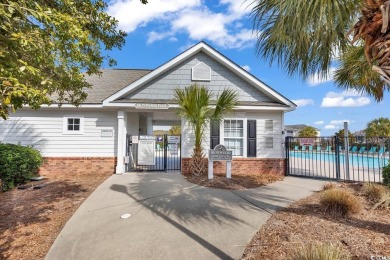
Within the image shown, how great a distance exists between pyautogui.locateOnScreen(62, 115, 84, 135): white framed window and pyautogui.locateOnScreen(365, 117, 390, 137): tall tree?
4665 centimetres

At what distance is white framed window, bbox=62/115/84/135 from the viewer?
39.5 ft

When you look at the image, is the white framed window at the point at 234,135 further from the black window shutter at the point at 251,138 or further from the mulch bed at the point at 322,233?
the mulch bed at the point at 322,233

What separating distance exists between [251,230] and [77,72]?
536 cm

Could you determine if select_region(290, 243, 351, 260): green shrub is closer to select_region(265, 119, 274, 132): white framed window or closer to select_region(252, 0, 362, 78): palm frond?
select_region(252, 0, 362, 78): palm frond

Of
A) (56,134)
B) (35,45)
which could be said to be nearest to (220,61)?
(56,134)

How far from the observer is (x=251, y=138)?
12250 millimetres

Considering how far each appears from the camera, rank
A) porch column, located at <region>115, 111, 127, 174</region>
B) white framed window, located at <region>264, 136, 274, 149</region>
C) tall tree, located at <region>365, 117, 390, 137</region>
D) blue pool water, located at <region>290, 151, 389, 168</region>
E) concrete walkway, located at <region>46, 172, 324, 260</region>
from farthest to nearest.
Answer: tall tree, located at <region>365, 117, 390, 137</region>
white framed window, located at <region>264, 136, 274, 149</region>
porch column, located at <region>115, 111, 127, 174</region>
blue pool water, located at <region>290, 151, 389, 168</region>
concrete walkway, located at <region>46, 172, 324, 260</region>

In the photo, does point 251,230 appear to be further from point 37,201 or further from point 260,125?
point 260,125

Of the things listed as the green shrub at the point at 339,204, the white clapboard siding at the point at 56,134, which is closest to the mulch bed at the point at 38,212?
the white clapboard siding at the point at 56,134

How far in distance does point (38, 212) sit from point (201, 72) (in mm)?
8779

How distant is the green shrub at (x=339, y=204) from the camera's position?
5375 millimetres

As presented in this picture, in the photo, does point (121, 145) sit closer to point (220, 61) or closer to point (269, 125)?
point (220, 61)

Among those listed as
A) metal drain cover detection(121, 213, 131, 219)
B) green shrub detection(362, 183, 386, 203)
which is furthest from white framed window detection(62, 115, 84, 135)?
green shrub detection(362, 183, 386, 203)

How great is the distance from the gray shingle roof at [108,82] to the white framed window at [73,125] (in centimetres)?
107
